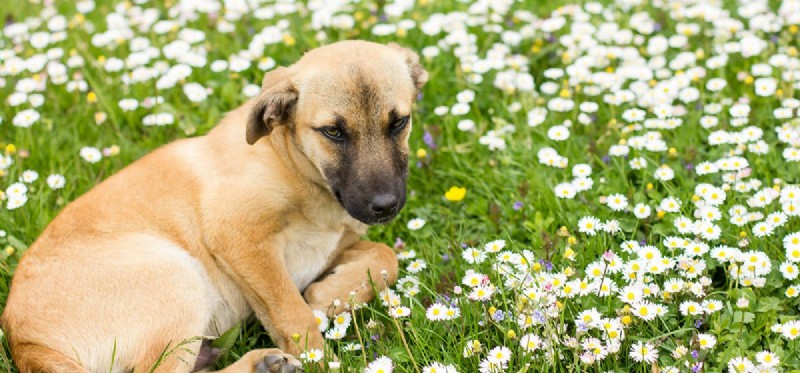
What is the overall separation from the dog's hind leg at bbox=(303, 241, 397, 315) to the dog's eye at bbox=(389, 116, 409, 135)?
68 centimetres

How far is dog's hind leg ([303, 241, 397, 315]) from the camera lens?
4.42 m

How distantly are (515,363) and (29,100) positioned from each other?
3.98m

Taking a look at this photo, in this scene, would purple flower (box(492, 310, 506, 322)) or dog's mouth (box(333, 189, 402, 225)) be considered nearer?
purple flower (box(492, 310, 506, 322))

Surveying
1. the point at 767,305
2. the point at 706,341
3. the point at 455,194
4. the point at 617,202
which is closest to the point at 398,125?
the point at 455,194

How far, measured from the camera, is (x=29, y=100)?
5996 mm

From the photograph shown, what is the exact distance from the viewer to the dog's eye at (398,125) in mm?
4160

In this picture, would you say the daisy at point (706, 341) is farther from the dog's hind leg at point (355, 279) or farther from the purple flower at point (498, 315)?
the dog's hind leg at point (355, 279)

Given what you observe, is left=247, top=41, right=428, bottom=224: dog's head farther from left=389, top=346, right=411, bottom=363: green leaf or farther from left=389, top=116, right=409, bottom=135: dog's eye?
left=389, top=346, right=411, bottom=363: green leaf

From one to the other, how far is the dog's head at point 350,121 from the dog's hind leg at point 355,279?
406mm

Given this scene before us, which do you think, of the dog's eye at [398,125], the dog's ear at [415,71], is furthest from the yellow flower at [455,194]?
the dog's eye at [398,125]

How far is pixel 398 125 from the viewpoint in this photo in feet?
13.7

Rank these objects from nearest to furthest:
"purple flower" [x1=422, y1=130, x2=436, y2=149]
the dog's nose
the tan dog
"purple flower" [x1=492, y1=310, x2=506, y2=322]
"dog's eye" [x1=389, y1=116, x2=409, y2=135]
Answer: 1. "purple flower" [x1=492, y1=310, x2=506, y2=322]
2. the tan dog
3. the dog's nose
4. "dog's eye" [x1=389, y1=116, x2=409, y2=135]
5. "purple flower" [x1=422, y1=130, x2=436, y2=149]

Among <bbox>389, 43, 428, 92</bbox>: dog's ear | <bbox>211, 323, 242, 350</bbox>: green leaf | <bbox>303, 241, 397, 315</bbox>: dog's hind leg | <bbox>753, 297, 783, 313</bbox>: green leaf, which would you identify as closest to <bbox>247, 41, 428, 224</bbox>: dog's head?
<bbox>389, 43, 428, 92</bbox>: dog's ear

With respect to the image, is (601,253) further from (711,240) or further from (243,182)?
(243,182)
